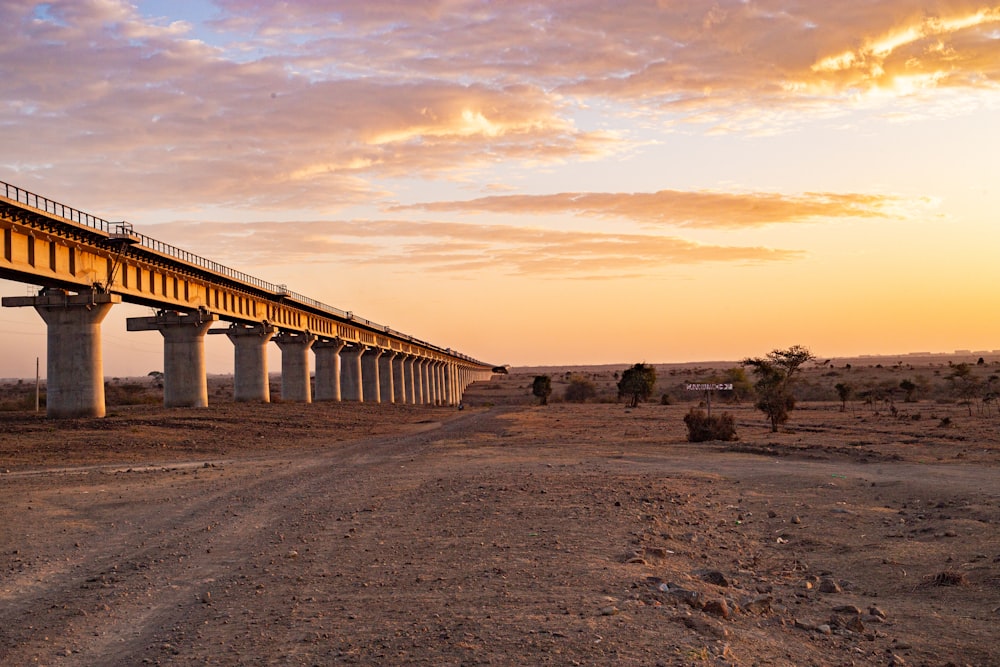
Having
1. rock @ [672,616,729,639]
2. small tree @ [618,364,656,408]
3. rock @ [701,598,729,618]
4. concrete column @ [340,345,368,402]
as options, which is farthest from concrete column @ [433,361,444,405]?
rock @ [672,616,729,639]


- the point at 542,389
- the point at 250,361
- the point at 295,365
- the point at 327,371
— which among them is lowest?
the point at 542,389

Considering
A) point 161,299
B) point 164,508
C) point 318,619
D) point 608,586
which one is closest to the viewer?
point 318,619

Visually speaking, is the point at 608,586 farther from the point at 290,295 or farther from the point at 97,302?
the point at 290,295

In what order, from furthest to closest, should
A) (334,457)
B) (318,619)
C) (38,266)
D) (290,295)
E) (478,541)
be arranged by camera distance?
(290,295) < (38,266) < (334,457) < (478,541) < (318,619)

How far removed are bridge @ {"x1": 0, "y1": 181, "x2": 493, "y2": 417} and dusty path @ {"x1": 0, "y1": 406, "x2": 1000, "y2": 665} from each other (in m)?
17.1

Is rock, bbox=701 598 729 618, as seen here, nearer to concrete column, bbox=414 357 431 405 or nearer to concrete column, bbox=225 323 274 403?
concrete column, bbox=225 323 274 403

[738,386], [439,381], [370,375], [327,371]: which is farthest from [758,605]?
[439,381]

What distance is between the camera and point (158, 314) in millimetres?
54062

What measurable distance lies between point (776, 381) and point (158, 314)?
35.6 metres

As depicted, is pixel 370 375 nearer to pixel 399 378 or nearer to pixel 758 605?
pixel 399 378

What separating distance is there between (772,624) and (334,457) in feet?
73.1

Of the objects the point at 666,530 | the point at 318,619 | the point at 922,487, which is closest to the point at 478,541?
the point at 666,530

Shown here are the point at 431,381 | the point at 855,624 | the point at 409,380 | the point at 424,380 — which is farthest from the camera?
the point at 431,381

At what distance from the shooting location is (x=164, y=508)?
1684 centimetres
